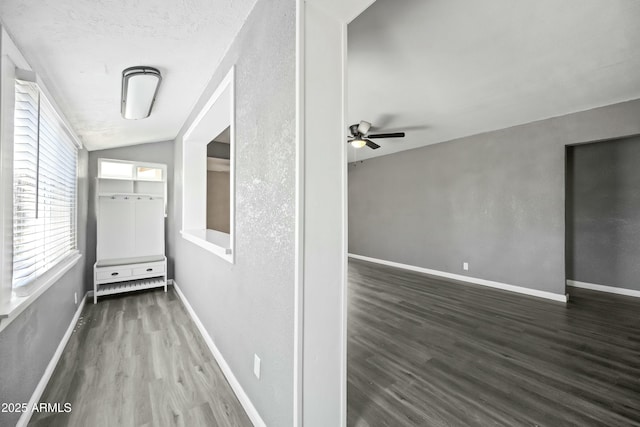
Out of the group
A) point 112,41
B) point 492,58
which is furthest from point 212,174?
point 492,58

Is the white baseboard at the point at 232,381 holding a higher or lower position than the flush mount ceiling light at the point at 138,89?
lower

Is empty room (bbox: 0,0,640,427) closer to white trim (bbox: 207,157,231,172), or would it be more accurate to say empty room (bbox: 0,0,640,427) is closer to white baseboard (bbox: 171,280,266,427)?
white baseboard (bbox: 171,280,266,427)

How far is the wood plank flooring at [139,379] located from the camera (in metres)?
1.61

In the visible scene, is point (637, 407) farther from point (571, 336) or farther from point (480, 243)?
point (480, 243)

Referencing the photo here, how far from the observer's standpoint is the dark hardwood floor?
1.66 meters

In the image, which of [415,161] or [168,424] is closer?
[168,424]

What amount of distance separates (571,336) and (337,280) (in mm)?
2942

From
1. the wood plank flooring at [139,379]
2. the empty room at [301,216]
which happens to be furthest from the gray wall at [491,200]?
the wood plank flooring at [139,379]

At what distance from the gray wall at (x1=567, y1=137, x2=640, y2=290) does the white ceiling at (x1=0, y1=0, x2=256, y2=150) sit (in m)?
5.28

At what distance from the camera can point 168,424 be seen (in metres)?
1.55

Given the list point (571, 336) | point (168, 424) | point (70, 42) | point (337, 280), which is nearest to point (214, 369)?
point (168, 424)

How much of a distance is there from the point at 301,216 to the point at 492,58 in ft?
8.10

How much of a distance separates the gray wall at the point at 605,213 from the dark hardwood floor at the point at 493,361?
0.46 metres

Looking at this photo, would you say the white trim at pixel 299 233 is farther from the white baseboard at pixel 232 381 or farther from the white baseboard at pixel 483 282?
the white baseboard at pixel 483 282
